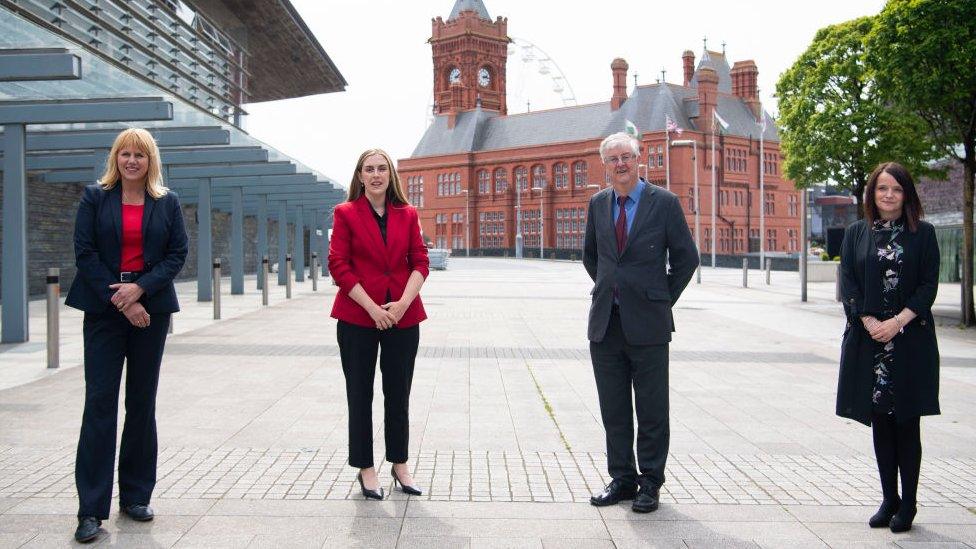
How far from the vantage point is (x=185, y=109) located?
16828mm

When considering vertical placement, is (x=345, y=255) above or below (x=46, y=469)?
above

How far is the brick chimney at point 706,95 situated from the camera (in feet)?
276

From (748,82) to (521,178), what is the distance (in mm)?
24875

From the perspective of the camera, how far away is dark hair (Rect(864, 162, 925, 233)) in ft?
14.9

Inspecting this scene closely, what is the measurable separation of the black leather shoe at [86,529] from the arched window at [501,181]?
97775mm

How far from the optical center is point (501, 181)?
102 meters

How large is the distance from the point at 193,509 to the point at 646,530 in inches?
85.6

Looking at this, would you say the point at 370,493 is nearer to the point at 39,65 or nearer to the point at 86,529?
the point at 86,529

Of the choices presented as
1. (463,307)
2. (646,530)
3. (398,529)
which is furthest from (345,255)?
(463,307)

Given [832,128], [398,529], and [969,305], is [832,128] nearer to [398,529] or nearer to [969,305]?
[969,305]

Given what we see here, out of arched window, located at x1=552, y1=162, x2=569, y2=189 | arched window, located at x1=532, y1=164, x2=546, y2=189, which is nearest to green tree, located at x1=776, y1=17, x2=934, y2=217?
arched window, located at x1=552, y1=162, x2=569, y2=189

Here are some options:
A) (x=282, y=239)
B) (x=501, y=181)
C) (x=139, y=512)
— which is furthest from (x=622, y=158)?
(x=501, y=181)

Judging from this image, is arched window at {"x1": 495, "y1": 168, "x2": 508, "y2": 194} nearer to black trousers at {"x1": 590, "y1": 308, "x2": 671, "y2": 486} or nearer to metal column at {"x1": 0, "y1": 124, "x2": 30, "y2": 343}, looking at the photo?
metal column at {"x1": 0, "y1": 124, "x2": 30, "y2": 343}

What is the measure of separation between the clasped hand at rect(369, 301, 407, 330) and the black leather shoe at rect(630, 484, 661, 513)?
1474mm
